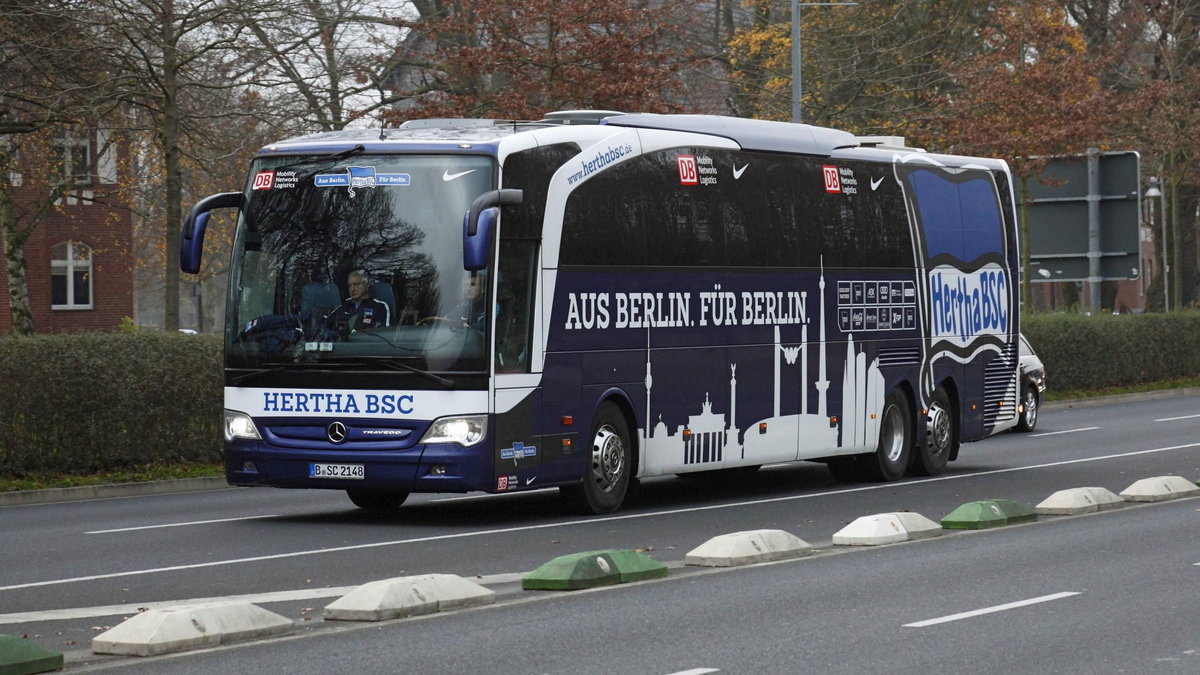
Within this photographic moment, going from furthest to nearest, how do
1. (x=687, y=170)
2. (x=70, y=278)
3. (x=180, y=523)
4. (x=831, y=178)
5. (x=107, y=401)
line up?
(x=70, y=278) < (x=107, y=401) < (x=831, y=178) < (x=687, y=170) < (x=180, y=523)

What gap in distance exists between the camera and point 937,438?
21.8 meters

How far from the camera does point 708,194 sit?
1795cm

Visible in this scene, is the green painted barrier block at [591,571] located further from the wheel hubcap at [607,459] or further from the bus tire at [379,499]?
the bus tire at [379,499]

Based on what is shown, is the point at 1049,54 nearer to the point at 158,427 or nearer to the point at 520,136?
the point at 158,427

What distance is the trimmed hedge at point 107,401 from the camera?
20734 mm

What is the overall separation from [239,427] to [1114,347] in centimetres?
2969

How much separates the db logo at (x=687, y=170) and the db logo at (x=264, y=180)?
→ 3.77 m

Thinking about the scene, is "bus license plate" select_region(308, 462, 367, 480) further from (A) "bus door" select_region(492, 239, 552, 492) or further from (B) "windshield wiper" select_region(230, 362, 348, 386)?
(A) "bus door" select_region(492, 239, 552, 492)

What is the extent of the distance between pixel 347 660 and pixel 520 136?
7698 mm

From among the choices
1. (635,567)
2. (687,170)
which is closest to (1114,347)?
(687,170)

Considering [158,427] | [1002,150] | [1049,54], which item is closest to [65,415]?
[158,427]

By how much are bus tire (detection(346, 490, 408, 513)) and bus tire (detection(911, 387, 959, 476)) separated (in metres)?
6.66

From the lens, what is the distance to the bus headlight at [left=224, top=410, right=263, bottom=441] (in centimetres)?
1573

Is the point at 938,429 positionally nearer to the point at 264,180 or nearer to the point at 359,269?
the point at 359,269
